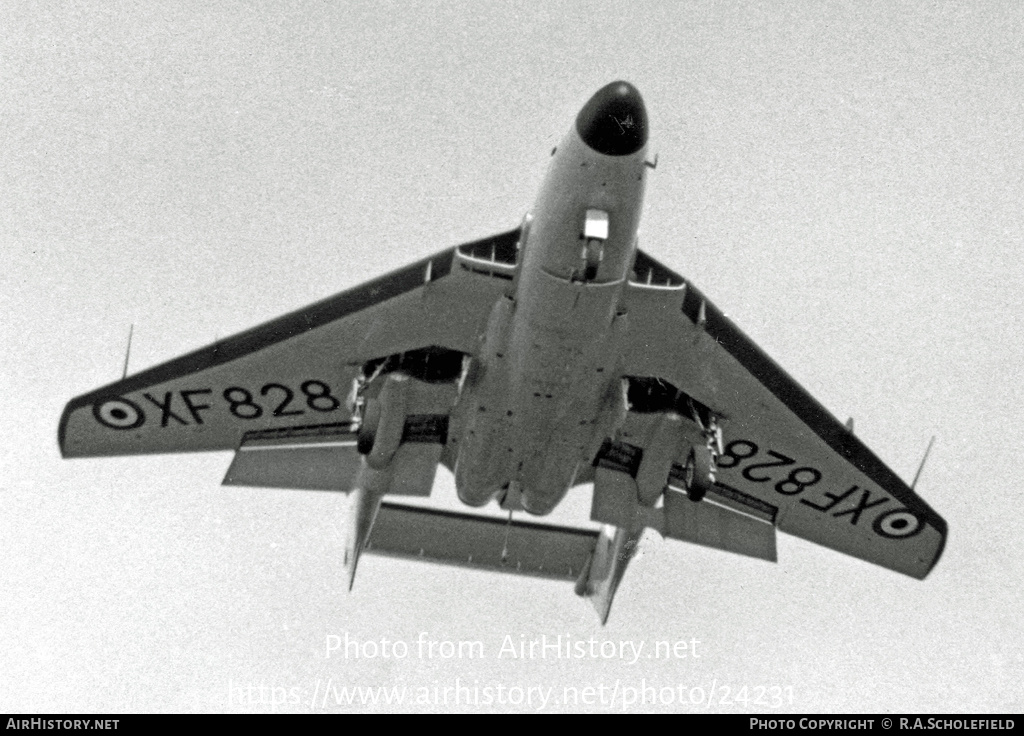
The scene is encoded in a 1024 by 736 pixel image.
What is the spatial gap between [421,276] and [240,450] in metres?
5.91

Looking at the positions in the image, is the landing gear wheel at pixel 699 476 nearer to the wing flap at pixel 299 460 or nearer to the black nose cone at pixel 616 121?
the black nose cone at pixel 616 121

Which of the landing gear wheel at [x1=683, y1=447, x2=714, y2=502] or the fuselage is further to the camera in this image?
the landing gear wheel at [x1=683, y1=447, x2=714, y2=502]

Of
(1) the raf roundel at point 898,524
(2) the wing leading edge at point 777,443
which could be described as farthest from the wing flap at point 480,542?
(1) the raf roundel at point 898,524

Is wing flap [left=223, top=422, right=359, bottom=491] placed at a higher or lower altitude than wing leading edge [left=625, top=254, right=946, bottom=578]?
lower

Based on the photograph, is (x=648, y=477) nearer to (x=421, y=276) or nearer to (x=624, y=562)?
(x=624, y=562)

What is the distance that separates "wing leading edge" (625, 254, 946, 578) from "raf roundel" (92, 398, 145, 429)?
954 cm

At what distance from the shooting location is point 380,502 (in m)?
27.5

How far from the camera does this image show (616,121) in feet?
66.2

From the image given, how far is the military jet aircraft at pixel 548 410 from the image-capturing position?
21688mm

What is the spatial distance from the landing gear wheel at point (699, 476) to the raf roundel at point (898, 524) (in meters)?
5.48

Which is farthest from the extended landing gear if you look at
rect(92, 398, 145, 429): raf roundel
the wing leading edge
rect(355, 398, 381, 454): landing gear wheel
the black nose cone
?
rect(92, 398, 145, 429): raf roundel

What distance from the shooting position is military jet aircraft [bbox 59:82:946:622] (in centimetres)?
2169

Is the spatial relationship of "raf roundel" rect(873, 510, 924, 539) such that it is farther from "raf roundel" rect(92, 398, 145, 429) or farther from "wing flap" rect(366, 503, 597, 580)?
"raf roundel" rect(92, 398, 145, 429)
